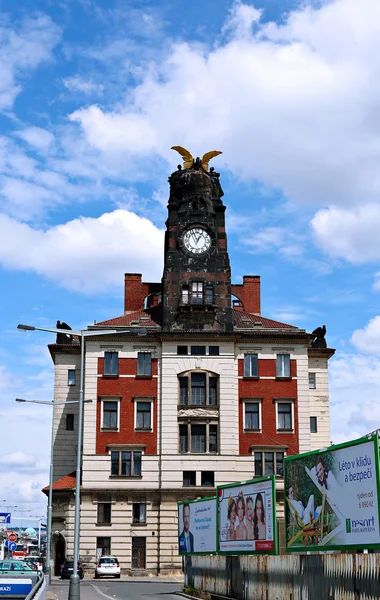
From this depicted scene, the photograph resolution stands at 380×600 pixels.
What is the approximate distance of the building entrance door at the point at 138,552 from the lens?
60438 mm

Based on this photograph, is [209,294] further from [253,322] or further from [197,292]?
[253,322]

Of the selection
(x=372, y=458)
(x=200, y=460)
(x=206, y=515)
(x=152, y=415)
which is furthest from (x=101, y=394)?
(x=372, y=458)

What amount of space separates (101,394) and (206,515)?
1082 inches

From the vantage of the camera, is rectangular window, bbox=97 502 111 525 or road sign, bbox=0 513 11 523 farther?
road sign, bbox=0 513 11 523

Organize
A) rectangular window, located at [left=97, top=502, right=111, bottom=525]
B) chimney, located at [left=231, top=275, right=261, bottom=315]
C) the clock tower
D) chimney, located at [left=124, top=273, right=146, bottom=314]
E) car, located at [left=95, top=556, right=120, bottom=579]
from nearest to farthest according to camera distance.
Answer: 1. car, located at [left=95, top=556, right=120, bottom=579]
2. rectangular window, located at [left=97, top=502, right=111, bottom=525]
3. the clock tower
4. chimney, located at [left=124, top=273, right=146, bottom=314]
5. chimney, located at [left=231, top=275, right=261, bottom=315]

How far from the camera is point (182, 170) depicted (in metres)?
69.2

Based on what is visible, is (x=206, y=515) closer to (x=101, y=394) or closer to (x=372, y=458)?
(x=372, y=458)

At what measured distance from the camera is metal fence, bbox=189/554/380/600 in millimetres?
20781

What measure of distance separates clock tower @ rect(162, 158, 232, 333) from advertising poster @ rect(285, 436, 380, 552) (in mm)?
37324

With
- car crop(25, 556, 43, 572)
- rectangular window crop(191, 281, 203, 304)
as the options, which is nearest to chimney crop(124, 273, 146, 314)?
rectangular window crop(191, 281, 203, 304)

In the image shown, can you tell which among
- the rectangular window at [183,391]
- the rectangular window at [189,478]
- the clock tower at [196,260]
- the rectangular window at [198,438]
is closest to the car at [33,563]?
the rectangular window at [189,478]

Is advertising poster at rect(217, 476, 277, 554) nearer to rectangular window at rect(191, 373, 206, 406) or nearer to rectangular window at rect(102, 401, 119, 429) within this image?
rectangular window at rect(191, 373, 206, 406)

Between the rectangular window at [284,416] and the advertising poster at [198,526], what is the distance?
2306cm

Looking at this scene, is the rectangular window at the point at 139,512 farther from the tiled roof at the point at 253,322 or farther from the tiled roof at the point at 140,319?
the tiled roof at the point at 253,322
